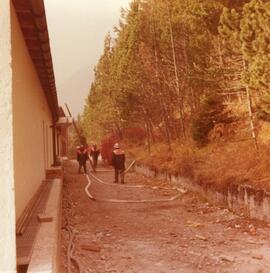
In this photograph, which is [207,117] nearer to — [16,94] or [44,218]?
[16,94]

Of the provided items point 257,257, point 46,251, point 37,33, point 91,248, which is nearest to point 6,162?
point 46,251

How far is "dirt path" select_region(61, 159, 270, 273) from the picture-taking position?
7363mm

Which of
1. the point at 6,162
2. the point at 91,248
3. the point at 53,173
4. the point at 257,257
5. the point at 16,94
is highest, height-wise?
the point at 16,94

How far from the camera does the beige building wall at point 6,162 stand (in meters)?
4.10

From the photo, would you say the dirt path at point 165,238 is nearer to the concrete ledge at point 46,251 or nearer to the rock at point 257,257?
the rock at point 257,257

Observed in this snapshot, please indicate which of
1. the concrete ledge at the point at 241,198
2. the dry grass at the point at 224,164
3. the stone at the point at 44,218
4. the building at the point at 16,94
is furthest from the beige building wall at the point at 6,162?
the dry grass at the point at 224,164

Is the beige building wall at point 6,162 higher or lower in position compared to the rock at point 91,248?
higher

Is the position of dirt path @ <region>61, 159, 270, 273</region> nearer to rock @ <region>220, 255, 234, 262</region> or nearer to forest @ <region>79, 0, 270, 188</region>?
rock @ <region>220, 255, 234, 262</region>

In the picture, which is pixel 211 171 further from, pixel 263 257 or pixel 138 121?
pixel 138 121

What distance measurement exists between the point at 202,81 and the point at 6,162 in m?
14.9

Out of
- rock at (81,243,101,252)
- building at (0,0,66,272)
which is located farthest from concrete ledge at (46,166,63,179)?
rock at (81,243,101,252)

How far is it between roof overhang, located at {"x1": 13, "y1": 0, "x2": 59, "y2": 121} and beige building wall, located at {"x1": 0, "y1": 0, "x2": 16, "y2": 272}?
1793mm

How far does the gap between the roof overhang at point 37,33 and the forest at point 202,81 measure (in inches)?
170

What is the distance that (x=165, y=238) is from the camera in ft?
30.5
